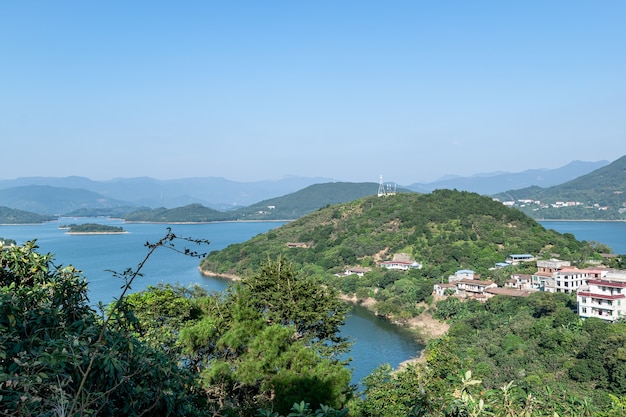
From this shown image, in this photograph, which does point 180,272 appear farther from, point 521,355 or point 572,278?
point 521,355

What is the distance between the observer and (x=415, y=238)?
29234 millimetres

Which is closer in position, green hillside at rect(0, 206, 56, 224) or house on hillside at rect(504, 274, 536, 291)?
house on hillside at rect(504, 274, 536, 291)

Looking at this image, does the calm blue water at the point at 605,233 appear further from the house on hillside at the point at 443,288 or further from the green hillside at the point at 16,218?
the green hillside at the point at 16,218

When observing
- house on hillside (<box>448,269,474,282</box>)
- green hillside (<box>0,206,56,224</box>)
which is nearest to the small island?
green hillside (<box>0,206,56,224</box>)

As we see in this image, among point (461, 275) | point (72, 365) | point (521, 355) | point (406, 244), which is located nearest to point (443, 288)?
point (461, 275)

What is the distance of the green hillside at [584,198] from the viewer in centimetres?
6588

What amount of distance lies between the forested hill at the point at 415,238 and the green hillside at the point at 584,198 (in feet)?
132

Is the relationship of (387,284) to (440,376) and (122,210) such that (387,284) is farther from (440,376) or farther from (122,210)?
(122,210)

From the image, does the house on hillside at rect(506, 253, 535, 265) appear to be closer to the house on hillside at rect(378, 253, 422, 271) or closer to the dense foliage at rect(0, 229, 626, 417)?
the house on hillside at rect(378, 253, 422, 271)

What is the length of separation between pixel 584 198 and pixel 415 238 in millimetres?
57641

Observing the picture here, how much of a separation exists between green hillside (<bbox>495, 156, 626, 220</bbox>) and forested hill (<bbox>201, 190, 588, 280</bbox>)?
40.3 meters

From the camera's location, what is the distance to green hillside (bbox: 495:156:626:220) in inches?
2594

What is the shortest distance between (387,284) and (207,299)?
16.6m

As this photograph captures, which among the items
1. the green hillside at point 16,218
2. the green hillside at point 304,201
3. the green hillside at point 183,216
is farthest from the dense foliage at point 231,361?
the green hillside at point 304,201
